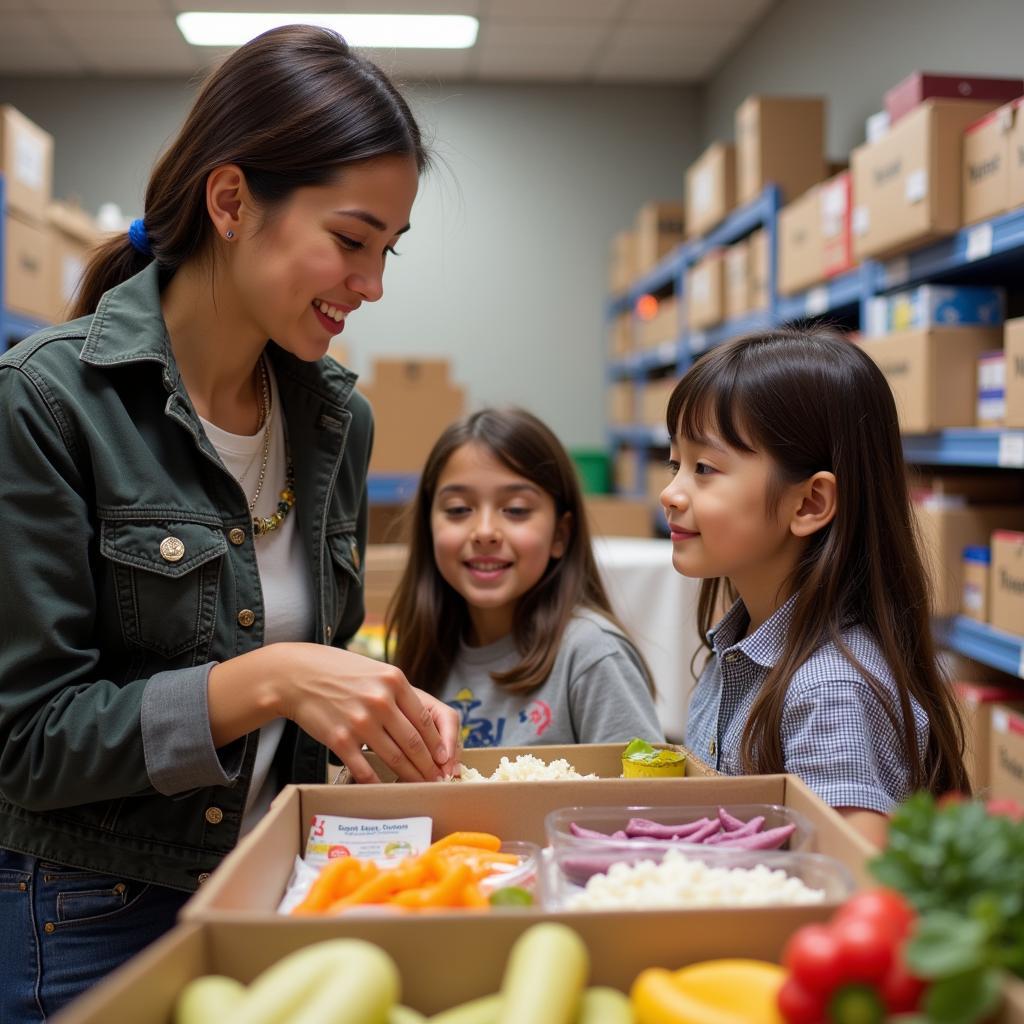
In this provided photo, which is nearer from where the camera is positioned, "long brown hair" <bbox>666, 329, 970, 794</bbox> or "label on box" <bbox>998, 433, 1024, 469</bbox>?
"long brown hair" <bbox>666, 329, 970, 794</bbox>

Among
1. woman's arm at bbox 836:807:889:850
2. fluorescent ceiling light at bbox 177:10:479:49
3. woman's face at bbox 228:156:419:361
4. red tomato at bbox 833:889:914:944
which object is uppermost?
fluorescent ceiling light at bbox 177:10:479:49

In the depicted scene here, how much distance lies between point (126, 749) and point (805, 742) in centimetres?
74

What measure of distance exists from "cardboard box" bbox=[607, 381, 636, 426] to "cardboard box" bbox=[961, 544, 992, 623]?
12.7 ft

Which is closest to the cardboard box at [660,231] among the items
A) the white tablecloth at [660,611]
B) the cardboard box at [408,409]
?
the cardboard box at [408,409]

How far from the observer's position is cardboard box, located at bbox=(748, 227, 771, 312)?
418cm

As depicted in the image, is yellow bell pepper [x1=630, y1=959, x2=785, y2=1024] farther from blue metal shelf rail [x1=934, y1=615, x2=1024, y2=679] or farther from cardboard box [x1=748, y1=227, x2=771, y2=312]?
cardboard box [x1=748, y1=227, x2=771, y2=312]

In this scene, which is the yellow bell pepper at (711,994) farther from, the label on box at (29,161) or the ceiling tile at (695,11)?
the ceiling tile at (695,11)

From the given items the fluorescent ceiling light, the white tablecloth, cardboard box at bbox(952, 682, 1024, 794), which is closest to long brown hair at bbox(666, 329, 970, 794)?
cardboard box at bbox(952, 682, 1024, 794)

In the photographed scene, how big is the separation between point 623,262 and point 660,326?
948 mm

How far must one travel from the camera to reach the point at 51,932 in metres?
1.23

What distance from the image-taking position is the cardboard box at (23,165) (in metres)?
3.99

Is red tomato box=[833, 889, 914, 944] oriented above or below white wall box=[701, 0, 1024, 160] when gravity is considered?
below

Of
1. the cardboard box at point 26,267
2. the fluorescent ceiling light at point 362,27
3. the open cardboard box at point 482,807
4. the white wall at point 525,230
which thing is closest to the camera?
the open cardboard box at point 482,807

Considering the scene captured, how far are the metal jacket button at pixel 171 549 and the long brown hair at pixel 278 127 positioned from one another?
41 cm
